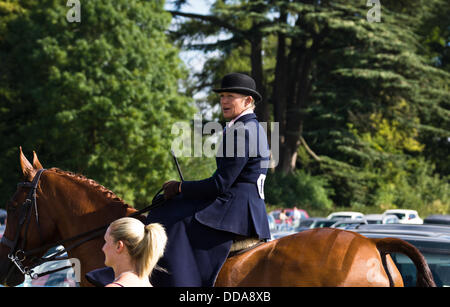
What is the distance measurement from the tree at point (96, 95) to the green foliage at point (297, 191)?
809 centimetres

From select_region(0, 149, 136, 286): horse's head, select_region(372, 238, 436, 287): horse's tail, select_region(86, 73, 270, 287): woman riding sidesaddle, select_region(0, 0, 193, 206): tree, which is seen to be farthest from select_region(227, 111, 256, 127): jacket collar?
select_region(0, 0, 193, 206): tree

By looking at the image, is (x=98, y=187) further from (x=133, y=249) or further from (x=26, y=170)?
(x=133, y=249)

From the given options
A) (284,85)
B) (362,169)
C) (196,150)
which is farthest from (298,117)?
(196,150)

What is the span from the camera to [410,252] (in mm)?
4340

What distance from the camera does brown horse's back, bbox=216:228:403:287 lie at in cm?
420

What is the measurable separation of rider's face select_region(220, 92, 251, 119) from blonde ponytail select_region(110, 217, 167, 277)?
1.59 metres

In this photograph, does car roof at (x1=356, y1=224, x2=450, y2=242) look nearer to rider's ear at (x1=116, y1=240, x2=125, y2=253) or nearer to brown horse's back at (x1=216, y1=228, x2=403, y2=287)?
brown horse's back at (x1=216, y1=228, x2=403, y2=287)

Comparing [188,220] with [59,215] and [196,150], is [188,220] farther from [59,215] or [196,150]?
[196,150]

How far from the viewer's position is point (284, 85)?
37094 millimetres

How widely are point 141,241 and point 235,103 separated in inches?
68.1

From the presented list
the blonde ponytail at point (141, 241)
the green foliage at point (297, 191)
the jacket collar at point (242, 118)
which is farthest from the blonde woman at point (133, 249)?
the green foliage at point (297, 191)

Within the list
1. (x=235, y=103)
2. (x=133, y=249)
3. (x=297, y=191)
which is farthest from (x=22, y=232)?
(x=297, y=191)

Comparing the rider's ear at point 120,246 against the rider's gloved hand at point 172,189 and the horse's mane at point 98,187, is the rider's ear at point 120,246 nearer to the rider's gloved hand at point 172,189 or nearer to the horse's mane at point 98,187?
the rider's gloved hand at point 172,189

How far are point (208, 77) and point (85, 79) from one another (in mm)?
13969
